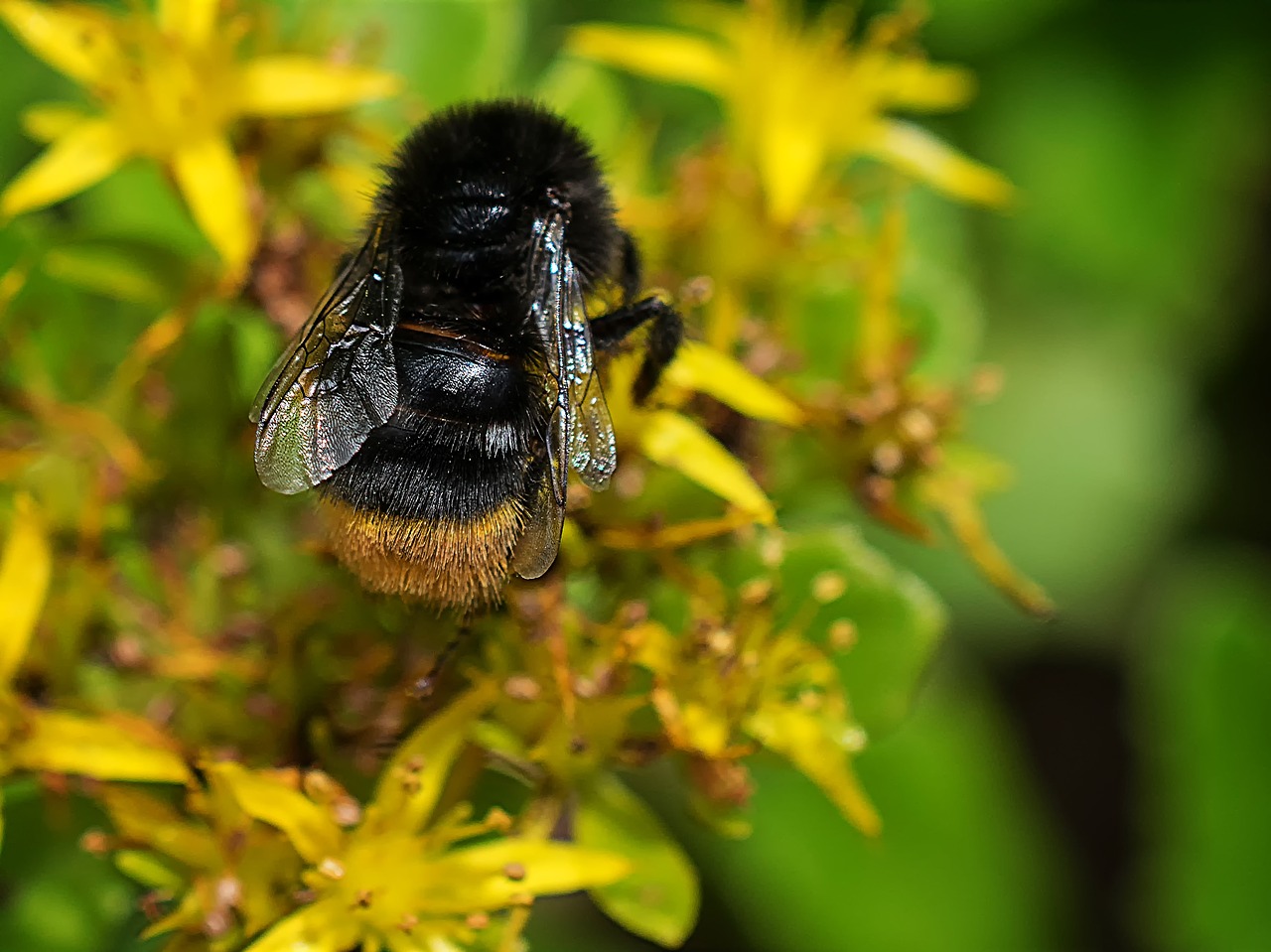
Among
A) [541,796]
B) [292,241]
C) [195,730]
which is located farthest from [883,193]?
[195,730]

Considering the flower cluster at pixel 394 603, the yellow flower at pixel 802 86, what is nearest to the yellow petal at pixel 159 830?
the flower cluster at pixel 394 603

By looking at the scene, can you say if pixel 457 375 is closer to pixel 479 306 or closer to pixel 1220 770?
pixel 479 306

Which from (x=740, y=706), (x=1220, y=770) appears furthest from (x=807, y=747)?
(x=1220, y=770)

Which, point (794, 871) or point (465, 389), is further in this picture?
point (794, 871)

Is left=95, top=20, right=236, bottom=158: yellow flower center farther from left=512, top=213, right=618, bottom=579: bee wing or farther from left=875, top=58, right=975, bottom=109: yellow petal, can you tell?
left=875, top=58, right=975, bottom=109: yellow petal

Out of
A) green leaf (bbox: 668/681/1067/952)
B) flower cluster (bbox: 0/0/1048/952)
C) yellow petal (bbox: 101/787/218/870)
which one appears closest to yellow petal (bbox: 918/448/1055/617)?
flower cluster (bbox: 0/0/1048/952)

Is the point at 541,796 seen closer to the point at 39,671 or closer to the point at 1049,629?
the point at 39,671
